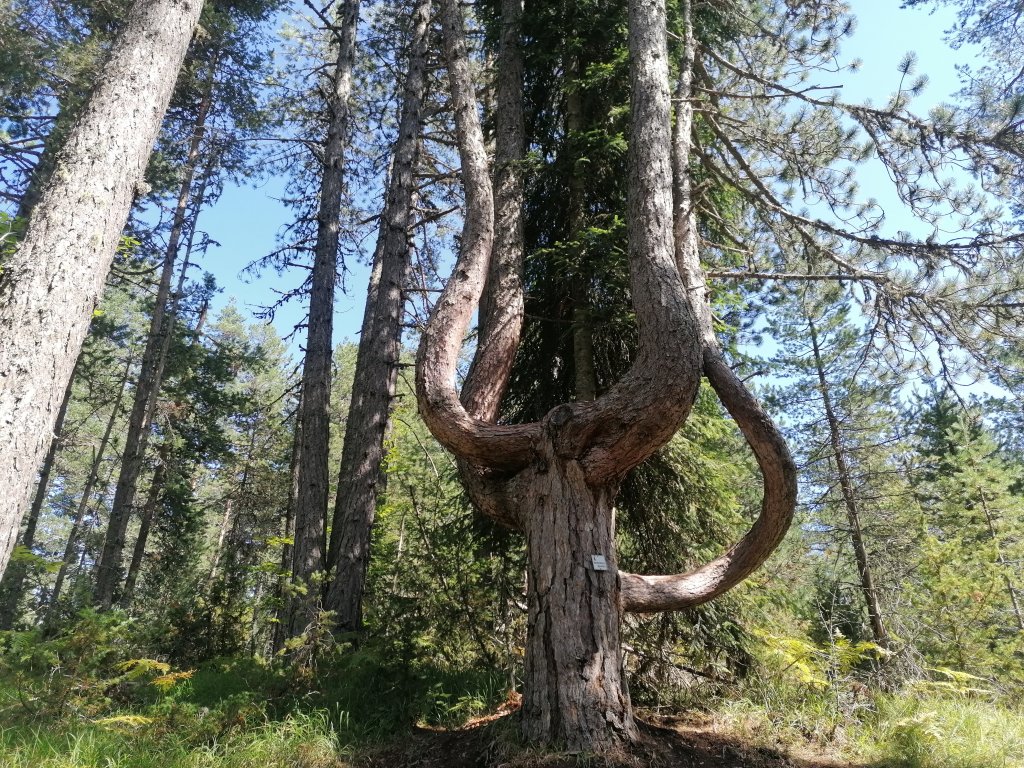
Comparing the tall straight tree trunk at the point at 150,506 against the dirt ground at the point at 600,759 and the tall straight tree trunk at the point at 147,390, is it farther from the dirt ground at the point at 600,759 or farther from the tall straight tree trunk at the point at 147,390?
the dirt ground at the point at 600,759

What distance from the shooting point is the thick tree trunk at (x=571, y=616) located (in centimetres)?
361

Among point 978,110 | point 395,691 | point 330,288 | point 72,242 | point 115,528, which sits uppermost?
point 978,110

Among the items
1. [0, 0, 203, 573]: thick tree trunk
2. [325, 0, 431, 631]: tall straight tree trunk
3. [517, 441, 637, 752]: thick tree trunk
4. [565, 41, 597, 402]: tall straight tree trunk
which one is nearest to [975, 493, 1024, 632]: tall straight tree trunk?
[565, 41, 597, 402]: tall straight tree trunk

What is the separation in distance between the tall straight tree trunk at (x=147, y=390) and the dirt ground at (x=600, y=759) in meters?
8.03

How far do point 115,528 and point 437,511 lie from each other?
25.1 feet

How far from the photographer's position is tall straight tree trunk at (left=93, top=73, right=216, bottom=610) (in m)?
11.1

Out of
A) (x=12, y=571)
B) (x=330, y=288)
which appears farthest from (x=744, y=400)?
(x=12, y=571)

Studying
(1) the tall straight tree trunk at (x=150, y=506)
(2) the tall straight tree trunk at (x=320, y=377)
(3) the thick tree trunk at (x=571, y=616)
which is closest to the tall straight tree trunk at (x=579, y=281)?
(3) the thick tree trunk at (x=571, y=616)

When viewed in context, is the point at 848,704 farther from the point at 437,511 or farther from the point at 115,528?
the point at 115,528

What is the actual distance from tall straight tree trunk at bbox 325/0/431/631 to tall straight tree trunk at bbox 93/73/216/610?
5.31 meters

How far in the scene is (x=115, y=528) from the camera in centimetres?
1102

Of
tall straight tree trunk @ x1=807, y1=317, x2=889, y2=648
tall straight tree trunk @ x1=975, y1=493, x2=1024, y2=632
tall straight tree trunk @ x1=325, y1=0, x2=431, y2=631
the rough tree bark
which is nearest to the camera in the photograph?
the rough tree bark

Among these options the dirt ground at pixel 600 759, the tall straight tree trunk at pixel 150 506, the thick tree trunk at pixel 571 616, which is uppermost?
the tall straight tree trunk at pixel 150 506

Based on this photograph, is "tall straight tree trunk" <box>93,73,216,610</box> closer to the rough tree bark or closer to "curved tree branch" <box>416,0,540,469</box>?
"curved tree branch" <box>416,0,540,469</box>
